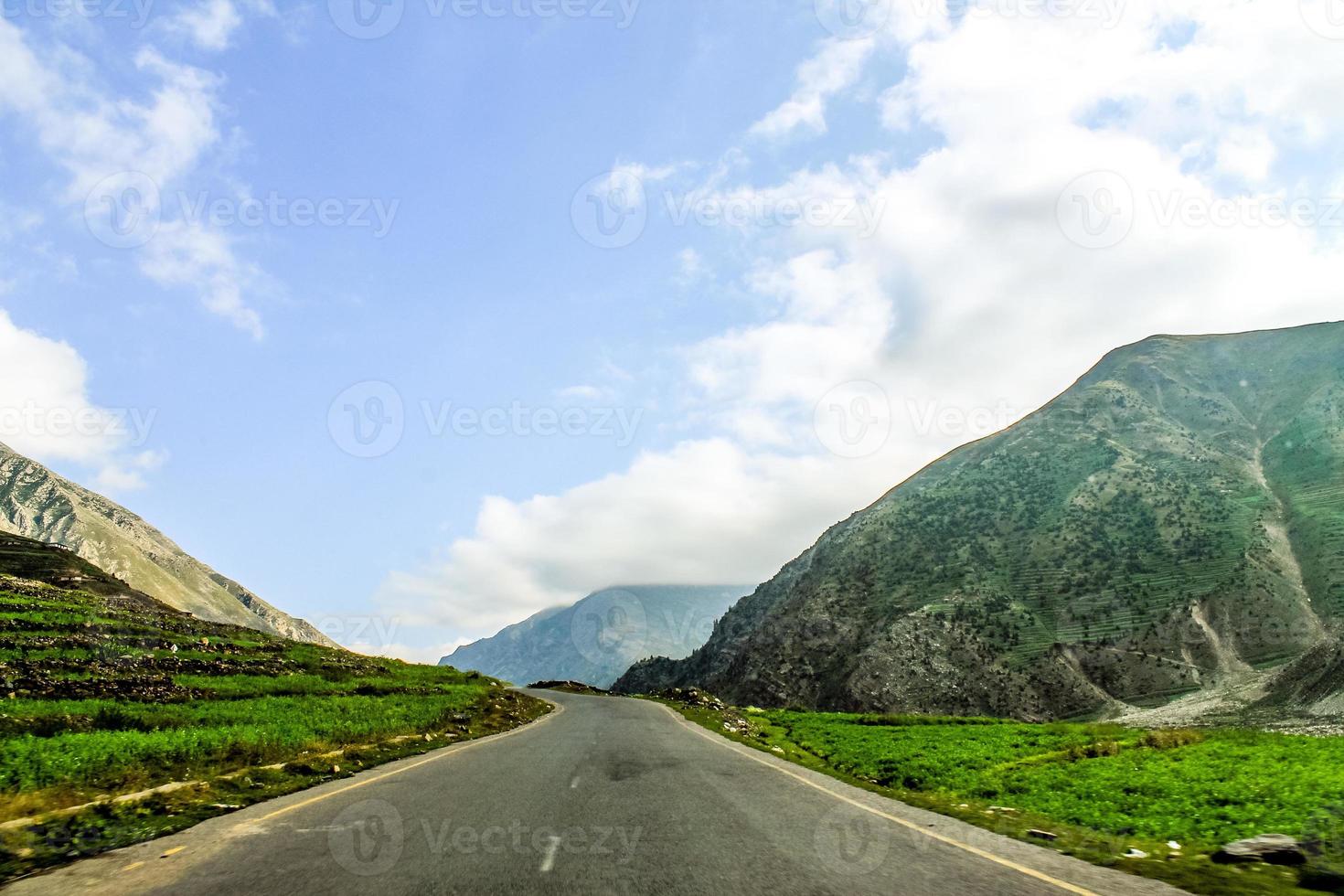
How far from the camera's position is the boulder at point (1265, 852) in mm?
10352

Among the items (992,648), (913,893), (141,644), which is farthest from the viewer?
(992,648)

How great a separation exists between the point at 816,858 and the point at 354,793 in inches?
387

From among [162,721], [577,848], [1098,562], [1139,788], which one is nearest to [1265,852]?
[1139,788]

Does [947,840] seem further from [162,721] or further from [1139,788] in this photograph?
[162,721]

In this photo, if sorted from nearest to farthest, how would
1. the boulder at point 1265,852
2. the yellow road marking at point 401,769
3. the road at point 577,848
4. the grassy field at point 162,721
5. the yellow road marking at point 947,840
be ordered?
the road at point 577,848
the yellow road marking at point 947,840
the boulder at point 1265,852
the grassy field at point 162,721
the yellow road marking at point 401,769

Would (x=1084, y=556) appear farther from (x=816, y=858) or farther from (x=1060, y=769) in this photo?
(x=816, y=858)

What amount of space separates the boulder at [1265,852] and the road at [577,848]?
104 inches

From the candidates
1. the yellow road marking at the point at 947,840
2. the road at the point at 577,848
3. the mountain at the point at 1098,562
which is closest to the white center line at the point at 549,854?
the road at the point at 577,848

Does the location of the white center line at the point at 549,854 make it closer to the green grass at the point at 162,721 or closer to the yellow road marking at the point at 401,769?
the yellow road marking at the point at 401,769

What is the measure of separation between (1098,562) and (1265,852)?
10836 centimetres

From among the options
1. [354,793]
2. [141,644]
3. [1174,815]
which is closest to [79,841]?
[354,793]

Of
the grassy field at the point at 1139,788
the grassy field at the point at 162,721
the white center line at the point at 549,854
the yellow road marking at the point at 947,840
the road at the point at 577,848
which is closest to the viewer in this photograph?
the road at the point at 577,848

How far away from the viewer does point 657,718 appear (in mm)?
45406

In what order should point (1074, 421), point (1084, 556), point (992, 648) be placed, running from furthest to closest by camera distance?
point (1074, 421)
point (1084, 556)
point (992, 648)
